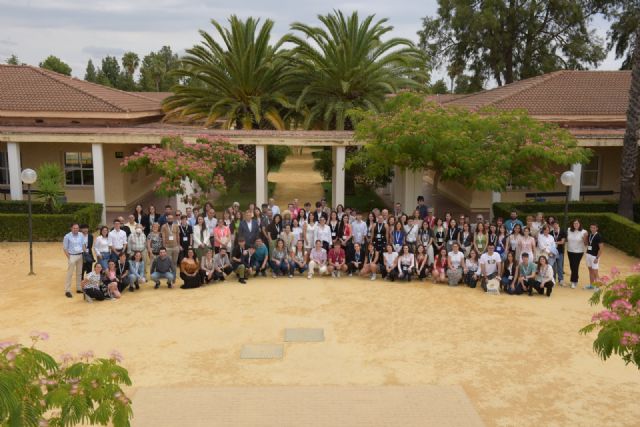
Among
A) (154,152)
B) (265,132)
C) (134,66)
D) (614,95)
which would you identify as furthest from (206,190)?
(134,66)

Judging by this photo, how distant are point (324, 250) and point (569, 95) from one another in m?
16.2

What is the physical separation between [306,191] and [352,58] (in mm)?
7900

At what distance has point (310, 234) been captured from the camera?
15.8m

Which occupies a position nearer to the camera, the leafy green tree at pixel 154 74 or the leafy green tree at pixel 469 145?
the leafy green tree at pixel 469 145

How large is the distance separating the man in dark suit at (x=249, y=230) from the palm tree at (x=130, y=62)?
67334 millimetres

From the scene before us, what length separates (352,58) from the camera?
2639cm

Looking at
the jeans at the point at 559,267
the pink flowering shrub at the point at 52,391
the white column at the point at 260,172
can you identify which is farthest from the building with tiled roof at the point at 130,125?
the pink flowering shrub at the point at 52,391

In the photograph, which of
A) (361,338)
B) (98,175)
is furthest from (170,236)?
(98,175)

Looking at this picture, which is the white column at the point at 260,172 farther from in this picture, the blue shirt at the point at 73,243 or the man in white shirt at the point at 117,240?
the blue shirt at the point at 73,243

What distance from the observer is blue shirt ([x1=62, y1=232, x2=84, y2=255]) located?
45.5ft

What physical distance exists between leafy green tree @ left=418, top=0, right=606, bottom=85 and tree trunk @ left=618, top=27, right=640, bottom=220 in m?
20.1

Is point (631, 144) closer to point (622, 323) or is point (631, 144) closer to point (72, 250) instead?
point (622, 323)

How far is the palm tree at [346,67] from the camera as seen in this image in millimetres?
26391

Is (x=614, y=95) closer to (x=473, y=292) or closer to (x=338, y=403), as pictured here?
(x=473, y=292)
